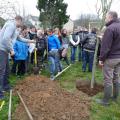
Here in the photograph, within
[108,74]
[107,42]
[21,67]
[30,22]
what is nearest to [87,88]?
[108,74]

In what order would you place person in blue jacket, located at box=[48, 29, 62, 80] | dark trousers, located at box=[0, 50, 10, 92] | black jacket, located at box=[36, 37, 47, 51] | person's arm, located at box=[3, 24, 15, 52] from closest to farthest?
person's arm, located at box=[3, 24, 15, 52]
dark trousers, located at box=[0, 50, 10, 92]
person in blue jacket, located at box=[48, 29, 62, 80]
black jacket, located at box=[36, 37, 47, 51]

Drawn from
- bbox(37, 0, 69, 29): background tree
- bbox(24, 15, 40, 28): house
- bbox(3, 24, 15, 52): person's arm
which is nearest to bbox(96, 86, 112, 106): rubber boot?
bbox(3, 24, 15, 52): person's arm

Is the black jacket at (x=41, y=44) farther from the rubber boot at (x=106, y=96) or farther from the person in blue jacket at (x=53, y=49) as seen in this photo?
the rubber boot at (x=106, y=96)

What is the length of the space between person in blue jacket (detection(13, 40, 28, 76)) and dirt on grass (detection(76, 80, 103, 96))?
257 centimetres

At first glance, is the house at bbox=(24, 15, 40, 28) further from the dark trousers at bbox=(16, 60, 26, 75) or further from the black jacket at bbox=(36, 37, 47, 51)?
the dark trousers at bbox=(16, 60, 26, 75)

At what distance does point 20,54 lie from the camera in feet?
39.0

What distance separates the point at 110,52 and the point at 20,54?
482cm

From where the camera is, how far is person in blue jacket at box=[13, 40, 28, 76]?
1173 cm

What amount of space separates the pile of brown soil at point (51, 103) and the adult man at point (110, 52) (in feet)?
2.47

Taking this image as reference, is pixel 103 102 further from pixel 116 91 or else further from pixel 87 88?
pixel 87 88

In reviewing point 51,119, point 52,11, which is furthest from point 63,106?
point 52,11

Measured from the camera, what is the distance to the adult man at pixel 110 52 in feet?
25.2

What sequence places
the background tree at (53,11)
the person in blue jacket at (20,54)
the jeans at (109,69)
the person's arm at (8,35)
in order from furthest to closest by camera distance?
the background tree at (53,11)
the person in blue jacket at (20,54)
the person's arm at (8,35)
the jeans at (109,69)

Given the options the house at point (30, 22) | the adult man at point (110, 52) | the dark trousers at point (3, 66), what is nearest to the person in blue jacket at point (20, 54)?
the dark trousers at point (3, 66)
